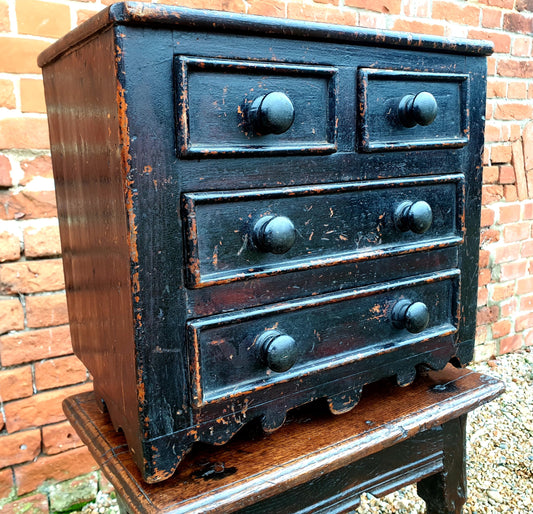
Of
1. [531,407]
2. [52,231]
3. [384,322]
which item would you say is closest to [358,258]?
[384,322]

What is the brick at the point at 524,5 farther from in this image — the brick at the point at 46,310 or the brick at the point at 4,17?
the brick at the point at 46,310

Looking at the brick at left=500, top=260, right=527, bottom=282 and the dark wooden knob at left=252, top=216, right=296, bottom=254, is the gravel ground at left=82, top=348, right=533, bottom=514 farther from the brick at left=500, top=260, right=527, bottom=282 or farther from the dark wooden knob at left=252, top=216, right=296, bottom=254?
the dark wooden knob at left=252, top=216, right=296, bottom=254

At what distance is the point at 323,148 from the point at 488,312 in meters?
2.08

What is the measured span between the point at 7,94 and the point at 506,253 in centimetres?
234

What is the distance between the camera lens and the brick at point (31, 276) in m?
1.39

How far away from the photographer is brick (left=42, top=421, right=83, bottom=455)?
1.53m

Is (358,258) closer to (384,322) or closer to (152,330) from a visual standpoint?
(384,322)

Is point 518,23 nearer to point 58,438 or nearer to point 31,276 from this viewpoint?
point 31,276

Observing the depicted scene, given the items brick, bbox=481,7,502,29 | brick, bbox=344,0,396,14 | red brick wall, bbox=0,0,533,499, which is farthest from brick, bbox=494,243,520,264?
brick, bbox=344,0,396,14

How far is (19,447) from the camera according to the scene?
1.49 metres

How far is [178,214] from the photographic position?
760mm

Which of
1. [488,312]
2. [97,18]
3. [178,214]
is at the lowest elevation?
[488,312]

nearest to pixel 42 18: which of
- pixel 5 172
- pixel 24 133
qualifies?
pixel 24 133

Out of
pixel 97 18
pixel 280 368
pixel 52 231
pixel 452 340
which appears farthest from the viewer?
pixel 52 231
